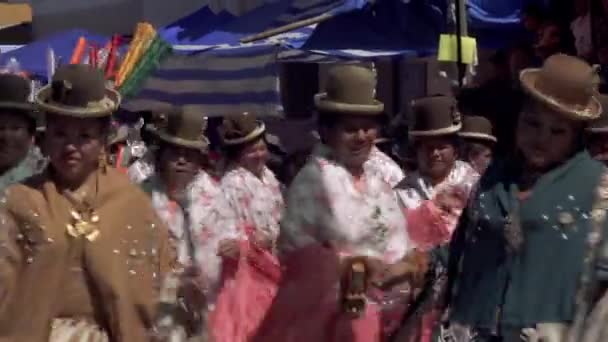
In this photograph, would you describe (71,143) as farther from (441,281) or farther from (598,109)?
(598,109)

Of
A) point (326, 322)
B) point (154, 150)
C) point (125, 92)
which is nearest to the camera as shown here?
point (326, 322)

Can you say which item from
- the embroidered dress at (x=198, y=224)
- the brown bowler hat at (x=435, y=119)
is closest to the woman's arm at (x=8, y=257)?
the embroidered dress at (x=198, y=224)

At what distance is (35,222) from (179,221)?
9.61 feet

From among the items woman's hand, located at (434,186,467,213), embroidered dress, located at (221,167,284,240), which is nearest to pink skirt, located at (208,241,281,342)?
embroidered dress, located at (221,167,284,240)

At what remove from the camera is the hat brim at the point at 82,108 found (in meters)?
5.25

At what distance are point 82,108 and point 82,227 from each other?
43cm

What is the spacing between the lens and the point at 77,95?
5.30m

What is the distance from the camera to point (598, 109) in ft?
16.5

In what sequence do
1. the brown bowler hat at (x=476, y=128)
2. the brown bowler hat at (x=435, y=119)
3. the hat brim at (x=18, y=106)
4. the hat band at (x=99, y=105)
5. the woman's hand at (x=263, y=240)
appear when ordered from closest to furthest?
the hat band at (x=99, y=105) < the hat brim at (x=18, y=106) < the brown bowler hat at (x=435, y=119) < the woman's hand at (x=263, y=240) < the brown bowler hat at (x=476, y=128)

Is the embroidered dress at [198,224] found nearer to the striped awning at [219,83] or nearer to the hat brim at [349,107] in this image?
the hat brim at [349,107]

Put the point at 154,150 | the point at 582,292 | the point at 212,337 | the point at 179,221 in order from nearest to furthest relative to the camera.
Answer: the point at 582,292 < the point at 212,337 < the point at 179,221 < the point at 154,150

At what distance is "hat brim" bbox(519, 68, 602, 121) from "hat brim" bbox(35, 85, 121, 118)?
4.95ft

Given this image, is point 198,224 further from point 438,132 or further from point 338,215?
point 338,215

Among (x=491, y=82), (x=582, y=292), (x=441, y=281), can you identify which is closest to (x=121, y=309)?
(x=441, y=281)
